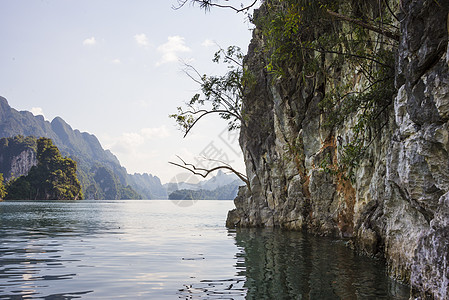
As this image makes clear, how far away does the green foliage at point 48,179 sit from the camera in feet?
352

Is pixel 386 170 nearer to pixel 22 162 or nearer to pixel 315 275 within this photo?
pixel 315 275

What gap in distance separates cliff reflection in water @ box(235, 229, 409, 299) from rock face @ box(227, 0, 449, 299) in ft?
2.23

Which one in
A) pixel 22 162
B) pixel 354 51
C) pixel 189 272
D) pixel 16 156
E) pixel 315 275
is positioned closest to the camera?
pixel 315 275

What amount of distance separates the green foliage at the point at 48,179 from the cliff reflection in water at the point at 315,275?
10990 cm

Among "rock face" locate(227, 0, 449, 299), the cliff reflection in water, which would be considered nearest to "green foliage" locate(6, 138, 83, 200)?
"rock face" locate(227, 0, 449, 299)

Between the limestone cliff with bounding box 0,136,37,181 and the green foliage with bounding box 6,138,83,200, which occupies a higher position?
the limestone cliff with bounding box 0,136,37,181

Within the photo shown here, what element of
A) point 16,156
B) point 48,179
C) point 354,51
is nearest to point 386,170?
point 354,51

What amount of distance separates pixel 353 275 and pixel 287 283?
201 cm

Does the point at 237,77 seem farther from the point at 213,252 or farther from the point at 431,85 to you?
the point at 431,85

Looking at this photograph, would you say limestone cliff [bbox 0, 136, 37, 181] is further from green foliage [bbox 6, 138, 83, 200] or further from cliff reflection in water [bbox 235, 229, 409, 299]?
cliff reflection in water [bbox 235, 229, 409, 299]

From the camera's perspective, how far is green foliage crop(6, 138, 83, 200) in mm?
107262

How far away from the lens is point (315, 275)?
901 cm

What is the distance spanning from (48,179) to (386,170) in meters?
120

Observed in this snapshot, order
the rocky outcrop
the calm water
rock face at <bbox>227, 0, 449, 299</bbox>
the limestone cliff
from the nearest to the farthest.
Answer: rock face at <bbox>227, 0, 449, 299</bbox> < the calm water < the limestone cliff < the rocky outcrop
